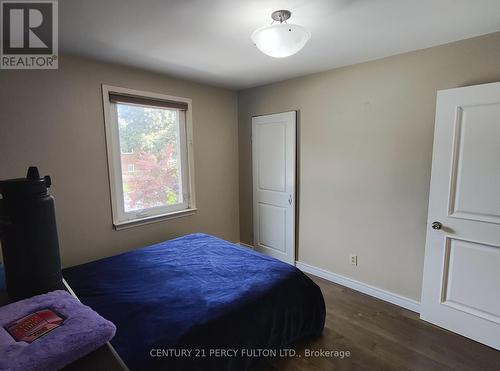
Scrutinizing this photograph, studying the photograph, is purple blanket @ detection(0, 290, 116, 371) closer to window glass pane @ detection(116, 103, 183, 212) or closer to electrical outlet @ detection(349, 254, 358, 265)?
window glass pane @ detection(116, 103, 183, 212)

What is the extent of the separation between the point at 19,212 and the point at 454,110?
8.64 ft

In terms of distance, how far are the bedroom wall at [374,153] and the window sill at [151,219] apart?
1.42 metres

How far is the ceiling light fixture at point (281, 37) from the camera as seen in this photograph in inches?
57.3

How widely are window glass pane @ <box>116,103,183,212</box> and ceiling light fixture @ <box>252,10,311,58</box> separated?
174 centimetres

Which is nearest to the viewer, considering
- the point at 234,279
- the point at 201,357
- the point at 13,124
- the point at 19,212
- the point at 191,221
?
the point at 19,212

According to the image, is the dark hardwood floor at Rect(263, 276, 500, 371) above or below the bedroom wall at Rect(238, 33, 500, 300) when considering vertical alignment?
below

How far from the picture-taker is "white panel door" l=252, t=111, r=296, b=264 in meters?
3.22

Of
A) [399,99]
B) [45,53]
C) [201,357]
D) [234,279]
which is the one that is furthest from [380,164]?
[45,53]

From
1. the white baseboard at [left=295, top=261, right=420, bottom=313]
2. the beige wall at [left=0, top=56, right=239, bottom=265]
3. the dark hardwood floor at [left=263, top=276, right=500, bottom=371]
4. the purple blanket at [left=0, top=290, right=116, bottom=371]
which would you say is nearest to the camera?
the purple blanket at [left=0, top=290, right=116, bottom=371]

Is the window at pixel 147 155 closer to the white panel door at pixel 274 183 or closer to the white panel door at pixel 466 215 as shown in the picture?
the white panel door at pixel 274 183

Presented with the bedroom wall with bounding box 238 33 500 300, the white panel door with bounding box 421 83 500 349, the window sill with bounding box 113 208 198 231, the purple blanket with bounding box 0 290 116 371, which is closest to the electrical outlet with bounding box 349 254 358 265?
the bedroom wall with bounding box 238 33 500 300

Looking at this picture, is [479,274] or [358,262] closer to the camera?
[479,274]

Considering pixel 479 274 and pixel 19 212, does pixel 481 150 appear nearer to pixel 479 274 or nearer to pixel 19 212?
pixel 479 274

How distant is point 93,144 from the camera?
2.44 m
